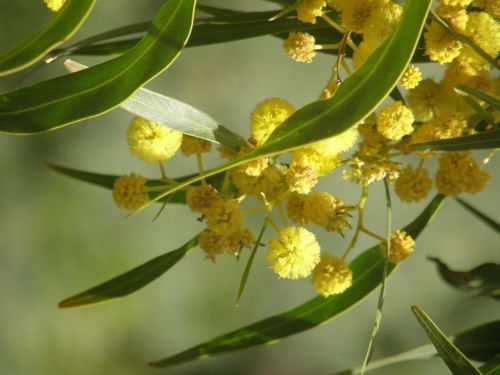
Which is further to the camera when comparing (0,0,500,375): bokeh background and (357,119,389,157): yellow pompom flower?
(0,0,500,375): bokeh background

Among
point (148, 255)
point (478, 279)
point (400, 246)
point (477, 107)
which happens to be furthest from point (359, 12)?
point (148, 255)

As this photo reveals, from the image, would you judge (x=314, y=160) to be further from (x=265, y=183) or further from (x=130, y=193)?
(x=130, y=193)

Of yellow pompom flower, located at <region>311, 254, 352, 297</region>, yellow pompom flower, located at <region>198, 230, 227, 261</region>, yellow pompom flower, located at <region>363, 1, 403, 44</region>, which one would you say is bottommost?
yellow pompom flower, located at <region>311, 254, 352, 297</region>

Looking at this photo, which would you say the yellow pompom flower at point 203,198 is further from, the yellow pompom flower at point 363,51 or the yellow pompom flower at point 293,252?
the yellow pompom flower at point 363,51

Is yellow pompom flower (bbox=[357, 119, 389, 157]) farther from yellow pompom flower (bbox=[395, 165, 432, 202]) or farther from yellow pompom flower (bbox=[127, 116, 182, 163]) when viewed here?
yellow pompom flower (bbox=[127, 116, 182, 163])

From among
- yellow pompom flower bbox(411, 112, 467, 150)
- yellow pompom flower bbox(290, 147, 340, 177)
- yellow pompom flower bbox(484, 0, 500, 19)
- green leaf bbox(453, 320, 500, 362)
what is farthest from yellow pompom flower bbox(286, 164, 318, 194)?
green leaf bbox(453, 320, 500, 362)

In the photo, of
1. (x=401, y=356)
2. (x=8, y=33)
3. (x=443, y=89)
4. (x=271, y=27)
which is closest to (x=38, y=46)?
(x=271, y=27)

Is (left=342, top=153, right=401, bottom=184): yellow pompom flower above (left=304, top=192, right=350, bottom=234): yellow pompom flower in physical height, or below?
above
